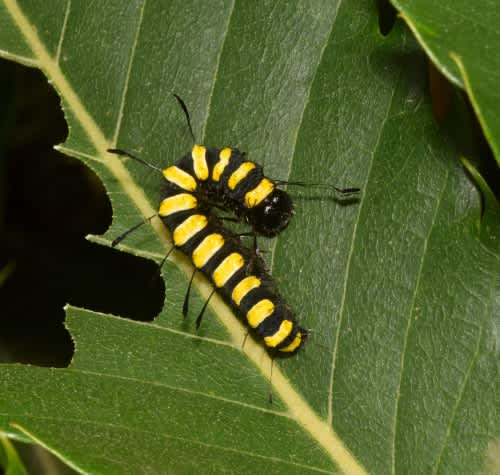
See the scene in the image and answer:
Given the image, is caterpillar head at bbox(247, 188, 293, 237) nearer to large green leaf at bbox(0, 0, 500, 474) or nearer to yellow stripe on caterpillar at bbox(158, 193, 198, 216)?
large green leaf at bbox(0, 0, 500, 474)

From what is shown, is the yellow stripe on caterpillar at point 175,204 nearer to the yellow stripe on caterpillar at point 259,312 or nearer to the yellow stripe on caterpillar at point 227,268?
the yellow stripe on caterpillar at point 227,268

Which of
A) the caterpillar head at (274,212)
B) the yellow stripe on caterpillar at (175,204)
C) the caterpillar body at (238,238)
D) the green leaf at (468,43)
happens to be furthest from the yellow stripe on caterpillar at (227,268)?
the green leaf at (468,43)

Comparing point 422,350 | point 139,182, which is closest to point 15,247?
point 139,182

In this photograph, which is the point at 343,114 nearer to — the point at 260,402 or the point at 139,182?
the point at 139,182

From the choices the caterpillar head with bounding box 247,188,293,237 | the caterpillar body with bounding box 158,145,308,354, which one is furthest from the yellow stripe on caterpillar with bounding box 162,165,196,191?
the caterpillar head with bounding box 247,188,293,237

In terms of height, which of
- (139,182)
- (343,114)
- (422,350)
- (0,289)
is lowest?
(422,350)

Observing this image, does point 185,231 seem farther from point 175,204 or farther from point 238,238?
point 238,238

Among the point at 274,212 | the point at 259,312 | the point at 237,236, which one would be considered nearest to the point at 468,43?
the point at 274,212
